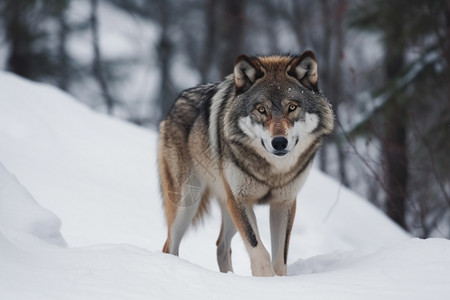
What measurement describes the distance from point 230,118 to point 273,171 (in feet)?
1.68

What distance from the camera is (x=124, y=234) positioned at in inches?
234

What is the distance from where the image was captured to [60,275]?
2.71 m

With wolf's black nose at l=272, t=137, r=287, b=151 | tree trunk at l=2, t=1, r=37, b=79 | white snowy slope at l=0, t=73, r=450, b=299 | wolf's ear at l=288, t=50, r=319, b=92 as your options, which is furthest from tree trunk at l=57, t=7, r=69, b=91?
wolf's black nose at l=272, t=137, r=287, b=151

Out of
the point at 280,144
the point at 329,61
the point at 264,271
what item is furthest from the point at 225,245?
the point at 329,61

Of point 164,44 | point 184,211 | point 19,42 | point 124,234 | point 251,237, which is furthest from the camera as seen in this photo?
point 164,44

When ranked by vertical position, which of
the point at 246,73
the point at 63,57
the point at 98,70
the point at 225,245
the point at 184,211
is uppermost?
the point at 246,73

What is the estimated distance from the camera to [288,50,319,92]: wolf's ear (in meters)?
4.14

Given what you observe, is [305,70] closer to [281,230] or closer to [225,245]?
[281,230]

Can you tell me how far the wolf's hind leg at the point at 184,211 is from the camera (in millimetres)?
4988

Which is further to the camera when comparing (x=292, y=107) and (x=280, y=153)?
(x=292, y=107)

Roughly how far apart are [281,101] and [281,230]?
1.05 meters

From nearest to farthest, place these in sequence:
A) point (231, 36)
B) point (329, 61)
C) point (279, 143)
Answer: point (279, 143), point (231, 36), point (329, 61)

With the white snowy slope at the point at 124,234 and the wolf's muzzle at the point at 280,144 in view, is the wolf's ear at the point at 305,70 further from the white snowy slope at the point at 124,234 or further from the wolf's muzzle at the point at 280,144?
the white snowy slope at the point at 124,234

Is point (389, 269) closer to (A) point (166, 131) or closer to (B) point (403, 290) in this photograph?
(B) point (403, 290)
